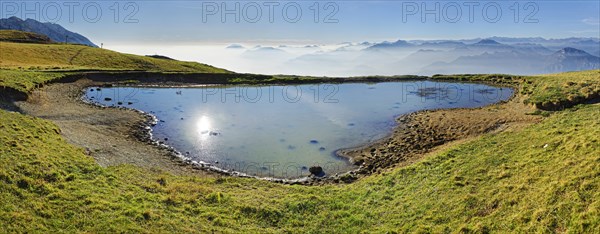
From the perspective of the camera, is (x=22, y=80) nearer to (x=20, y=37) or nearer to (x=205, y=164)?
(x=205, y=164)

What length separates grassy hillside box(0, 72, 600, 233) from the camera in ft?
48.4

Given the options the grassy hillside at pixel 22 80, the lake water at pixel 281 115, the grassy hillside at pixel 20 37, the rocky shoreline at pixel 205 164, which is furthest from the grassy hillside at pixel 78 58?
the rocky shoreline at pixel 205 164

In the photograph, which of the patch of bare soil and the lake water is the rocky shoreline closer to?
the patch of bare soil

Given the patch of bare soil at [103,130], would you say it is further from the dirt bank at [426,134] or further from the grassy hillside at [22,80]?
the dirt bank at [426,134]

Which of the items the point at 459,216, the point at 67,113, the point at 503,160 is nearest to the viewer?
the point at 459,216

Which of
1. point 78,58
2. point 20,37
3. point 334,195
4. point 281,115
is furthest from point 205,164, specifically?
point 20,37

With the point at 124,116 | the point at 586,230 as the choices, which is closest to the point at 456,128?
the point at 586,230

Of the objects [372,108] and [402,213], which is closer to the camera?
[402,213]

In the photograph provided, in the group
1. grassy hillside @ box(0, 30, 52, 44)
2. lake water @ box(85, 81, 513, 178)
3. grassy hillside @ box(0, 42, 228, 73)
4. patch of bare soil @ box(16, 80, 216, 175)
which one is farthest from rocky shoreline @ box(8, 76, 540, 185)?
grassy hillside @ box(0, 30, 52, 44)

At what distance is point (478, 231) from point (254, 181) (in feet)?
48.5

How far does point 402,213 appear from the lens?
1825 cm

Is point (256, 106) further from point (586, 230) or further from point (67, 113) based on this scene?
point (586, 230)

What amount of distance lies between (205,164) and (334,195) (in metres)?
13.1

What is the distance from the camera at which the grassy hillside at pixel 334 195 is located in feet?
48.4
